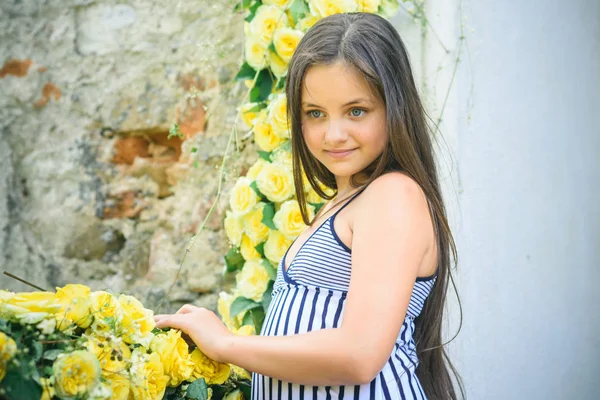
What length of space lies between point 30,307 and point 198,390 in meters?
0.44

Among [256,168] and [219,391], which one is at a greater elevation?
[256,168]

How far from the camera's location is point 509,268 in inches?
101

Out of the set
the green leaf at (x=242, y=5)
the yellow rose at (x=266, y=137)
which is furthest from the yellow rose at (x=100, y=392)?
the green leaf at (x=242, y=5)

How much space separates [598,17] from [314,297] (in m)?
2.42

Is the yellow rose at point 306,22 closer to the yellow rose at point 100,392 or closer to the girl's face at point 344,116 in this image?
the girl's face at point 344,116

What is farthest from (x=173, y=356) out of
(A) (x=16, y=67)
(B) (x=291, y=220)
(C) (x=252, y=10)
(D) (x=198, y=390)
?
(A) (x=16, y=67)

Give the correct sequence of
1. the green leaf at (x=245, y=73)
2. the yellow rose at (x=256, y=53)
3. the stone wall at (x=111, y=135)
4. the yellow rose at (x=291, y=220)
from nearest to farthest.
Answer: the yellow rose at (x=291, y=220) → the yellow rose at (x=256, y=53) → the green leaf at (x=245, y=73) → the stone wall at (x=111, y=135)

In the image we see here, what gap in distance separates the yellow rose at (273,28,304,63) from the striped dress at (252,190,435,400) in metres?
0.91

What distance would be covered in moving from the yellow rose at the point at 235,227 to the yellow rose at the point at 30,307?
1163mm

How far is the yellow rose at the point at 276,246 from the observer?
2.28 meters

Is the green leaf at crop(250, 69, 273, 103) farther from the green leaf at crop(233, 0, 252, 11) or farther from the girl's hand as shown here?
the girl's hand

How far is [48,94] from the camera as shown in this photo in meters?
2.82

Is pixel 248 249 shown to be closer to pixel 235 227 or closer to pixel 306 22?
pixel 235 227

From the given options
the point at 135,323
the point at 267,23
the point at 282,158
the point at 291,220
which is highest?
the point at 267,23
